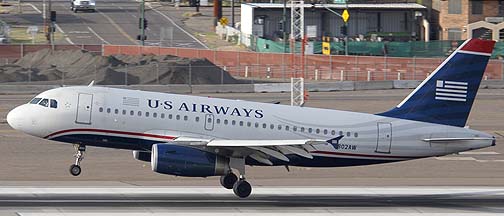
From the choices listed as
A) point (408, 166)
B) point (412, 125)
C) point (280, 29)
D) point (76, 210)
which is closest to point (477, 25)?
point (280, 29)

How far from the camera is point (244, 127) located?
4203 cm

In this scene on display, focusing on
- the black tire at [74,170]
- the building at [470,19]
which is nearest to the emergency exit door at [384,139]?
the black tire at [74,170]

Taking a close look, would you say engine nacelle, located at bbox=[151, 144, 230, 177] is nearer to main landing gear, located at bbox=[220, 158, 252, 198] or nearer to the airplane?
the airplane

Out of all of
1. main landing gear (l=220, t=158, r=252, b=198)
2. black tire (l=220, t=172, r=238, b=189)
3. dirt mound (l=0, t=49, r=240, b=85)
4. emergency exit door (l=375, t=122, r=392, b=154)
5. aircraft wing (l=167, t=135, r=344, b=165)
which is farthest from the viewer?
dirt mound (l=0, t=49, r=240, b=85)

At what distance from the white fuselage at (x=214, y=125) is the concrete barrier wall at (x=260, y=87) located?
1766 inches

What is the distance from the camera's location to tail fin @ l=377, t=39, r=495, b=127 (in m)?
42.8

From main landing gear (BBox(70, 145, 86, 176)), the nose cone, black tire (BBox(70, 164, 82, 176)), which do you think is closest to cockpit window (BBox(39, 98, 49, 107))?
the nose cone

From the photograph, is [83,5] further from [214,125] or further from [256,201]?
[256,201]

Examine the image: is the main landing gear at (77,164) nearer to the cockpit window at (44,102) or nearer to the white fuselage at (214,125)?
the white fuselage at (214,125)

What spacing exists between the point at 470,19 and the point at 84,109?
267 feet

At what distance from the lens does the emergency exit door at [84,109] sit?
41.0 m

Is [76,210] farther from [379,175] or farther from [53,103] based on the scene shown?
[379,175]

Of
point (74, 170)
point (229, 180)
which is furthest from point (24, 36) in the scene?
point (229, 180)

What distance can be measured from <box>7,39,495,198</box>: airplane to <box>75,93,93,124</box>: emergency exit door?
4 centimetres
